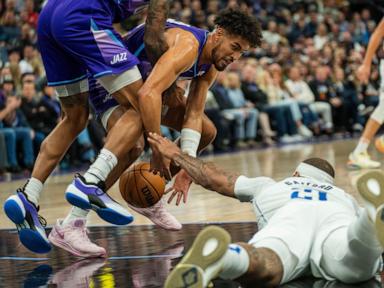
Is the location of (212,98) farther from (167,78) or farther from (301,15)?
(167,78)

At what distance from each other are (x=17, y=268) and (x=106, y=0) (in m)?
1.69

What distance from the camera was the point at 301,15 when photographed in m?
22.4

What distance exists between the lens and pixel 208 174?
16.0 ft

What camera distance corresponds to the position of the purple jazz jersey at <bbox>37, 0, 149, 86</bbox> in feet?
18.2

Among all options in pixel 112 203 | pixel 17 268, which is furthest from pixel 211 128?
pixel 17 268

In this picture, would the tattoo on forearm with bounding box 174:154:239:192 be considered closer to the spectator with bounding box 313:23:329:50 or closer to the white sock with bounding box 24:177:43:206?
the white sock with bounding box 24:177:43:206

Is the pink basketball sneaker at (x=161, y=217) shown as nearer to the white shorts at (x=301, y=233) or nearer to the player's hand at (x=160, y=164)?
the player's hand at (x=160, y=164)

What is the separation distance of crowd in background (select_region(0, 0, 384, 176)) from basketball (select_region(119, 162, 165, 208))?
614 cm

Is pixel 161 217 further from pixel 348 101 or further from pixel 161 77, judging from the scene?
pixel 348 101

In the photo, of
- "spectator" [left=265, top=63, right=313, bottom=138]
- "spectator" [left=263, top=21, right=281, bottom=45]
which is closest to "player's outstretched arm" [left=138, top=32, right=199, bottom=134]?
"spectator" [left=265, top=63, right=313, bottom=138]

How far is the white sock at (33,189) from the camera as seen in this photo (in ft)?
18.8

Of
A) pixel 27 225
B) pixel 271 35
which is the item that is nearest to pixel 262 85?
pixel 271 35

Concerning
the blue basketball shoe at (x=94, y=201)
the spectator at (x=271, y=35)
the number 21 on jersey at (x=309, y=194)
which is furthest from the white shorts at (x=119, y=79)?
the spectator at (x=271, y=35)

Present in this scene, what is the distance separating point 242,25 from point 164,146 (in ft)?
3.62
